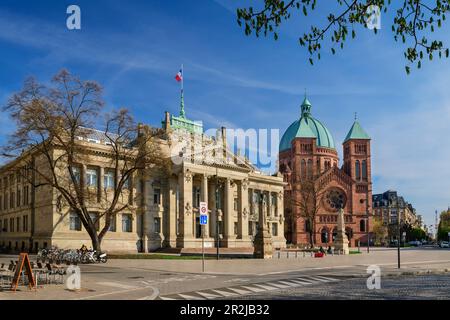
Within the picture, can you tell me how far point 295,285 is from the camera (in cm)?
2316

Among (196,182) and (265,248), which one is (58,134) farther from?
(196,182)

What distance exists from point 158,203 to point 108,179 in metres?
9.27

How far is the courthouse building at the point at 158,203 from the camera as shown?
61.1 metres

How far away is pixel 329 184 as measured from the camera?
4966 inches

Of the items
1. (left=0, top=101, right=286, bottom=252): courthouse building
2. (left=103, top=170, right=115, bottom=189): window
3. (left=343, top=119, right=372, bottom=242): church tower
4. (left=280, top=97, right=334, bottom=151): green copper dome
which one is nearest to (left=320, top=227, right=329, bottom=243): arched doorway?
(left=343, top=119, right=372, bottom=242): church tower

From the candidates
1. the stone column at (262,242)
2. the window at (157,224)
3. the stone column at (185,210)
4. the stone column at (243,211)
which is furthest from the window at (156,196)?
the stone column at (262,242)

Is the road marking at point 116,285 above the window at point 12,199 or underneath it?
underneath

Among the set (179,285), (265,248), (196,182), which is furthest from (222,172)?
(179,285)

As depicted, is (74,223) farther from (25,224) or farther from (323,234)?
(323,234)

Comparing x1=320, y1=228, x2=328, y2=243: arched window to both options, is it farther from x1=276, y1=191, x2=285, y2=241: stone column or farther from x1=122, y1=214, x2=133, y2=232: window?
x1=122, y1=214, x2=133, y2=232: window

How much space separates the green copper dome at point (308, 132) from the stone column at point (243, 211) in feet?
180

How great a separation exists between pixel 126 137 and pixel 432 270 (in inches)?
1222

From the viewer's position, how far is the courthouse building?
61094mm

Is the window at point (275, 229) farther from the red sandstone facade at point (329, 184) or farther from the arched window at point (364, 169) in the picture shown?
the arched window at point (364, 169)
